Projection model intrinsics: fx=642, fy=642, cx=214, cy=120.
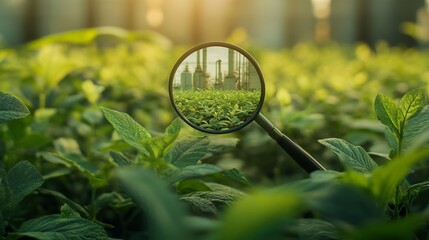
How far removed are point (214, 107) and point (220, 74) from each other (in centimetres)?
6

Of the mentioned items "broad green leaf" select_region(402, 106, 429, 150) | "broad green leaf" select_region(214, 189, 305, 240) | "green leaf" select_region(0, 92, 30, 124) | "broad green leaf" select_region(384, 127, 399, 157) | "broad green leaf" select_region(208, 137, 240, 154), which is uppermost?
"green leaf" select_region(0, 92, 30, 124)

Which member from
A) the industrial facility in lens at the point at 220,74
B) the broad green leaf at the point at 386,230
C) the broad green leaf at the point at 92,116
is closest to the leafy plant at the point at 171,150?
the industrial facility in lens at the point at 220,74

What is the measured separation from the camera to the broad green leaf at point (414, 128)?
0.96 m

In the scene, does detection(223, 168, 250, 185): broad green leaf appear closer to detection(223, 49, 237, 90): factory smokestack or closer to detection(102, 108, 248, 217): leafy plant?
detection(102, 108, 248, 217): leafy plant

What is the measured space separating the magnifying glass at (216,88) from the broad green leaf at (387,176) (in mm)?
289

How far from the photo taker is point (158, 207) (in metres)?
0.52

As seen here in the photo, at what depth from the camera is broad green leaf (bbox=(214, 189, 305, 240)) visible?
495 mm

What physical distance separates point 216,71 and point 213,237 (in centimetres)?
55

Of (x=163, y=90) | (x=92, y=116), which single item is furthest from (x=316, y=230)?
(x=163, y=90)

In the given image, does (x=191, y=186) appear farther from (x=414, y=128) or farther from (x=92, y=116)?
(x=92, y=116)

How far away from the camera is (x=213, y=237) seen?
52 cm

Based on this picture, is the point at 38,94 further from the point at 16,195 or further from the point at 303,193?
the point at 303,193

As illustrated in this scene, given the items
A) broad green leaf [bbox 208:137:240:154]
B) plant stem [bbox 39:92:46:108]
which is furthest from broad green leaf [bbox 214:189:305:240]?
plant stem [bbox 39:92:46:108]

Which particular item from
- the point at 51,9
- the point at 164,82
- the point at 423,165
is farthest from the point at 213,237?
the point at 51,9
